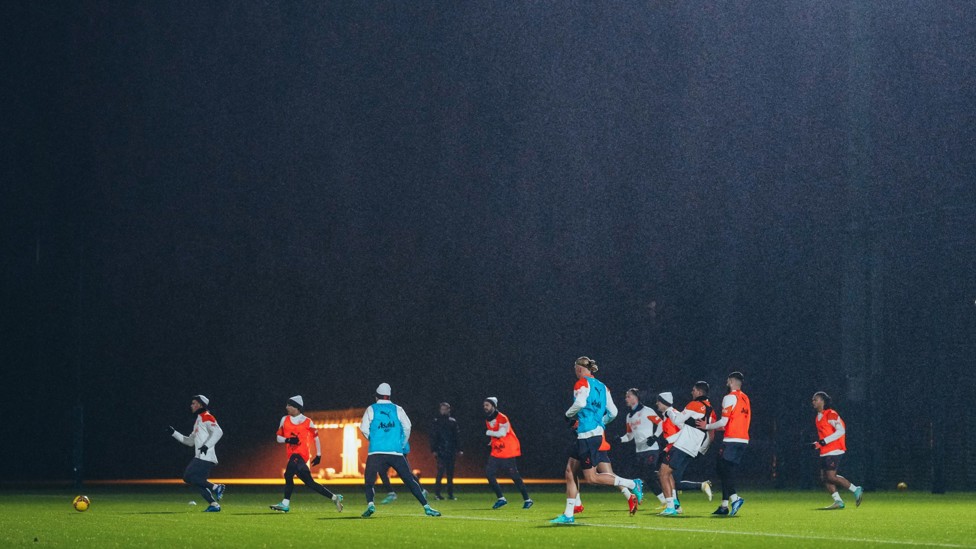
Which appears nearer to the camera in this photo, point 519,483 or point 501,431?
point 519,483

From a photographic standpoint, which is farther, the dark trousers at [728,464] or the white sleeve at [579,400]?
the dark trousers at [728,464]

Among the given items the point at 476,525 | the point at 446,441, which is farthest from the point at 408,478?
the point at 446,441

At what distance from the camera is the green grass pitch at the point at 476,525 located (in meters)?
12.5

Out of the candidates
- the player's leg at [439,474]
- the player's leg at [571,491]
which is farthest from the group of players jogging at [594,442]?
the player's leg at [439,474]

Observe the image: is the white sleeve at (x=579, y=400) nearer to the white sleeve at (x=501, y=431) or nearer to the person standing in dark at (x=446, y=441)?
the white sleeve at (x=501, y=431)

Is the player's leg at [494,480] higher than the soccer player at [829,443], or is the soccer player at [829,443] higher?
the soccer player at [829,443]

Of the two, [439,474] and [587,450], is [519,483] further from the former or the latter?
[587,450]

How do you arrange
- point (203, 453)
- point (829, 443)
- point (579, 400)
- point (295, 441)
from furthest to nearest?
point (829, 443), point (203, 453), point (295, 441), point (579, 400)

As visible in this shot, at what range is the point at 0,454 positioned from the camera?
118 feet

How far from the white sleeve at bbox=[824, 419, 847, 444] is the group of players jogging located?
0.02m

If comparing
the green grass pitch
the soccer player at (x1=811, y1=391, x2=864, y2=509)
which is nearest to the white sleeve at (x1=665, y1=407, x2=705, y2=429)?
the green grass pitch

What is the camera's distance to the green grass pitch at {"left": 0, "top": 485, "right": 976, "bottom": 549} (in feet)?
41.0

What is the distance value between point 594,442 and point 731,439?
2650mm

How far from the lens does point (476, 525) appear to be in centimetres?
1558
